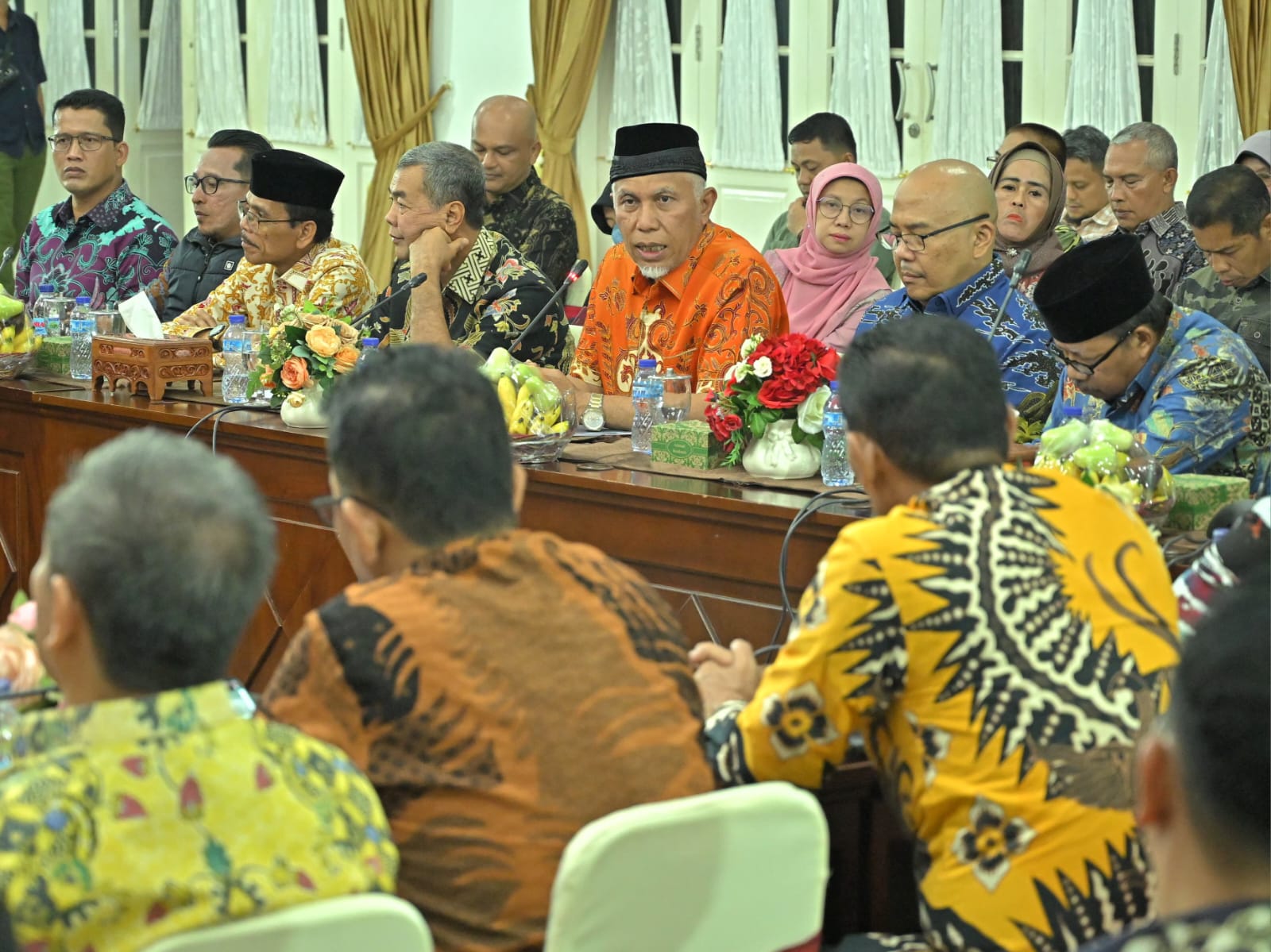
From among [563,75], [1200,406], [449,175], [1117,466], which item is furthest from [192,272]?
[1117,466]

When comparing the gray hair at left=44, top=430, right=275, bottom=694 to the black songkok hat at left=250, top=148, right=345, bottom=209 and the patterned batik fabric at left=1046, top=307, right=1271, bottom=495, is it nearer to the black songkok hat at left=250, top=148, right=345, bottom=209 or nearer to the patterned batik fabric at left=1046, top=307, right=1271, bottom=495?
the patterned batik fabric at left=1046, top=307, right=1271, bottom=495

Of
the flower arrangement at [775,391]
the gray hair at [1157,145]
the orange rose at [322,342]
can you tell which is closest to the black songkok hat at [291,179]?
the orange rose at [322,342]

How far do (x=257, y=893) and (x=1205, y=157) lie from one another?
220 inches

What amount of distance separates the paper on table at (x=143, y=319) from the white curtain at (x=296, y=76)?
4.77 metres

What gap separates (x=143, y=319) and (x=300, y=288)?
0.49m

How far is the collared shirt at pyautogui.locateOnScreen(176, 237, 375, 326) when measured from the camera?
436 centimetres

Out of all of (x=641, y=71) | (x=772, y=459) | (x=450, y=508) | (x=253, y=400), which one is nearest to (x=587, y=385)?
(x=253, y=400)

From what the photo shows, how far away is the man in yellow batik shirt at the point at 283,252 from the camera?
174 inches

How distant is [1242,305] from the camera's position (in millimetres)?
4484

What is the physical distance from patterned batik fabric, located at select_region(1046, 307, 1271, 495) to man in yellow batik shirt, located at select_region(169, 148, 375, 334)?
2.00 m

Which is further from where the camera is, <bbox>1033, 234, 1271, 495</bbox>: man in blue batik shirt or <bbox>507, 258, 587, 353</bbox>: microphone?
<bbox>507, 258, 587, 353</bbox>: microphone

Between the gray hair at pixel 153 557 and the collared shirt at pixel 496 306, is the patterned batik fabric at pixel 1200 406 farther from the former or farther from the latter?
the gray hair at pixel 153 557

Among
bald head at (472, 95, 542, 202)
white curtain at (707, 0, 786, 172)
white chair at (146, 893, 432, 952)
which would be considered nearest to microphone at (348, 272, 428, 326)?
bald head at (472, 95, 542, 202)

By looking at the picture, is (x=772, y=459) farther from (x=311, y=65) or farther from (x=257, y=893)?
(x=311, y=65)
